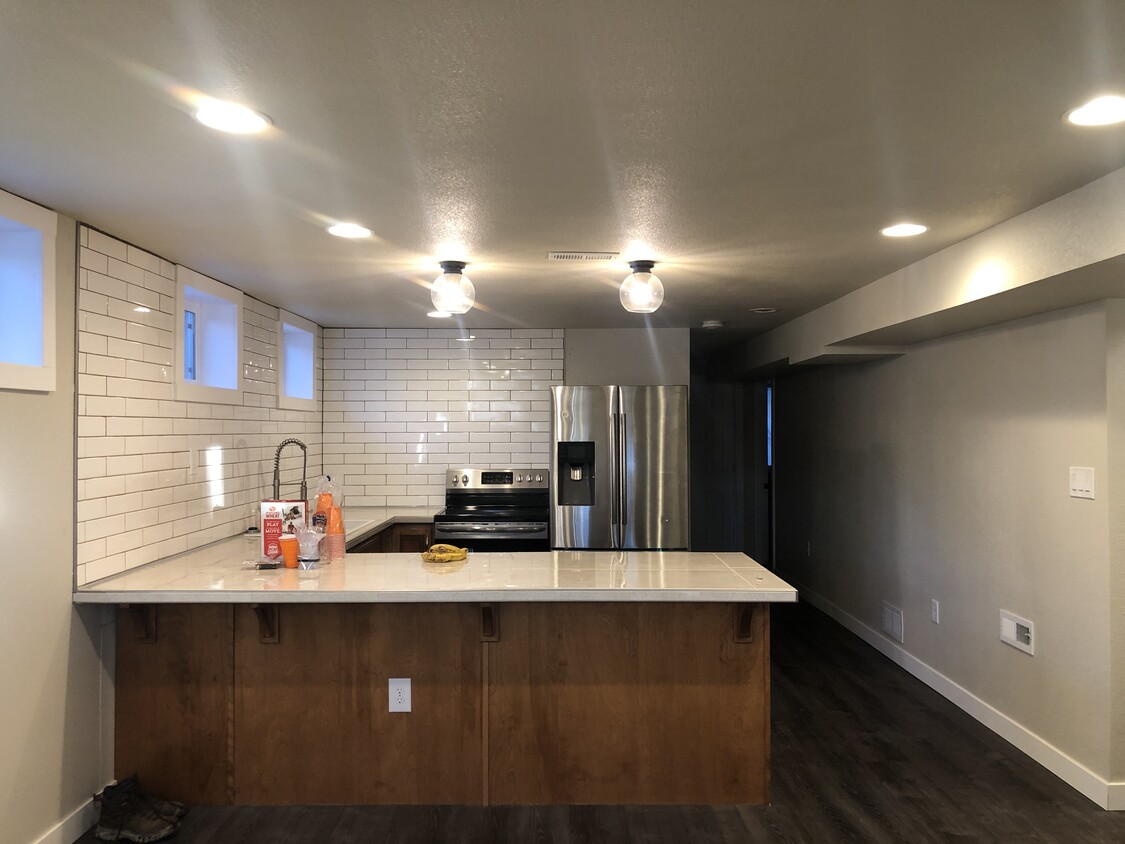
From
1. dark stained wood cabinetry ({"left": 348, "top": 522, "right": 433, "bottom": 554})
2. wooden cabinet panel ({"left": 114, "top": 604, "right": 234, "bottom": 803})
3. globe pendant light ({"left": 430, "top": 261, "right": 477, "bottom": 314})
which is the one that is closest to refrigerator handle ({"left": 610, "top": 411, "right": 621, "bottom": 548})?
dark stained wood cabinetry ({"left": 348, "top": 522, "right": 433, "bottom": 554})

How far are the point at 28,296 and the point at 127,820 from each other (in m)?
1.83

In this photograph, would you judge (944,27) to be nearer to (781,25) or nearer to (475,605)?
(781,25)

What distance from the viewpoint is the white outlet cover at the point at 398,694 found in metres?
2.87

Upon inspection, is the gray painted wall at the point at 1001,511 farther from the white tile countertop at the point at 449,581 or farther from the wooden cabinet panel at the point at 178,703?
the wooden cabinet panel at the point at 178,703

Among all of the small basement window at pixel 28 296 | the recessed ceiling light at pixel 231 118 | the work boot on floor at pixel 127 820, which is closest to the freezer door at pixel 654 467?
the work boot on floor at pixel 127 820

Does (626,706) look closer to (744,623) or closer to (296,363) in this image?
(744,623)

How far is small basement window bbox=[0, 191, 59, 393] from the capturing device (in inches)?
91.8

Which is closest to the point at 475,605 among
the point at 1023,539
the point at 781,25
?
the point at 781,25

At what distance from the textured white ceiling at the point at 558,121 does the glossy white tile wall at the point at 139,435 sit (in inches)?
8.5

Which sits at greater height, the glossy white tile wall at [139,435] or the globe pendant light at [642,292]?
the globe pendant light at [642,292]

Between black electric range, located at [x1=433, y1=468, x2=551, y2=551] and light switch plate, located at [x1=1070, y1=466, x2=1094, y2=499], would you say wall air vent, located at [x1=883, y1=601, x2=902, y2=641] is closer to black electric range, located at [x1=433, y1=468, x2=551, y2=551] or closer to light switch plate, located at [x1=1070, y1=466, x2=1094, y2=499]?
light switch plate, located at [x1=1070, y1=466, x2=1094, y2=499]

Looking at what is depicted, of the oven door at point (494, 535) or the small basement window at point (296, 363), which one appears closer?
the small basement window at point (296, 363)

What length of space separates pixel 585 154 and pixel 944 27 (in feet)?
2.87

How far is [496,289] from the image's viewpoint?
3.82 metres
